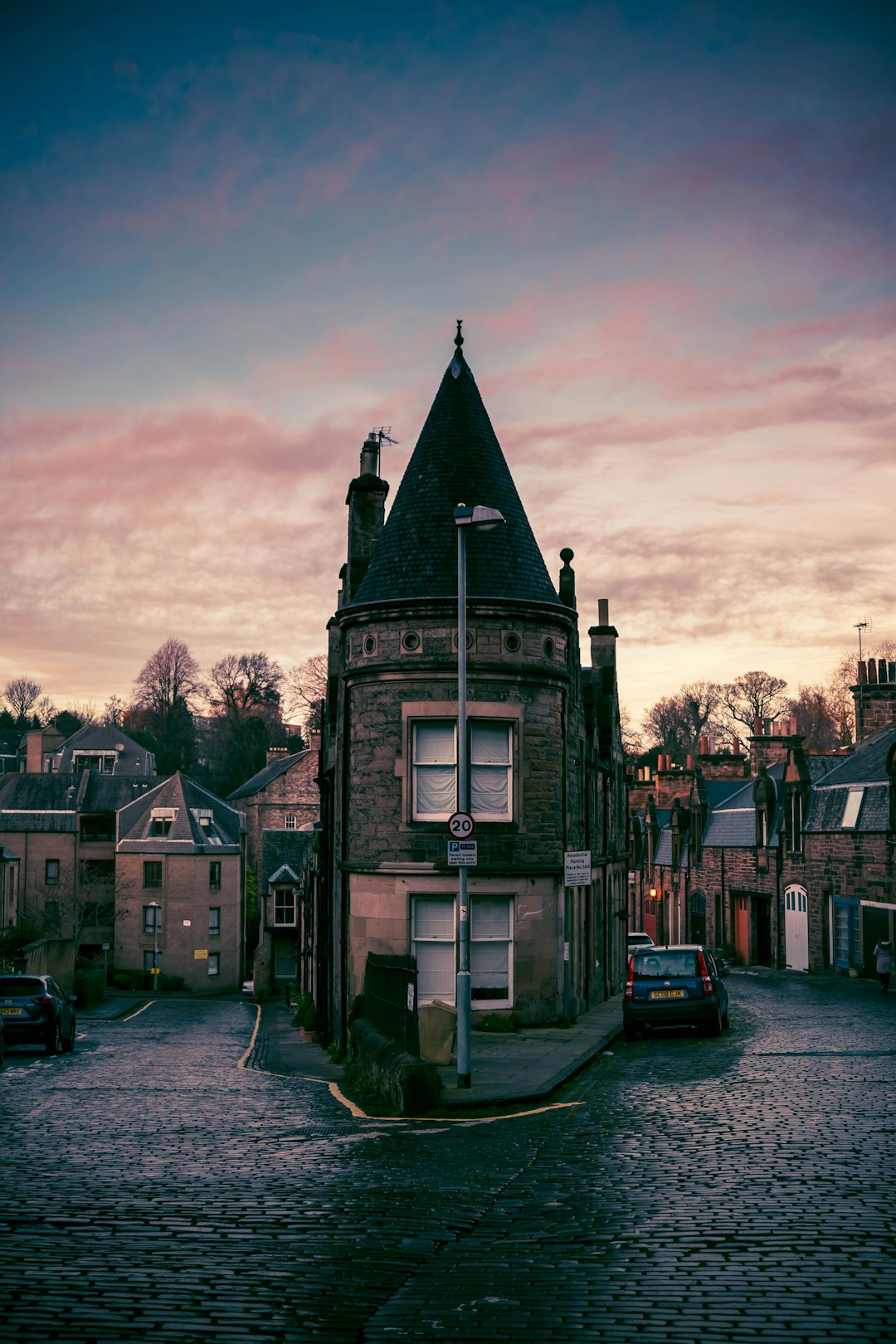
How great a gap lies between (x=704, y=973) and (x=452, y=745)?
5835mm

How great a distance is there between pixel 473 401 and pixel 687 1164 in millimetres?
17150

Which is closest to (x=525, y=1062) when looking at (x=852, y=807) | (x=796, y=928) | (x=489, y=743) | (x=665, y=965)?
(x=665, y=965)

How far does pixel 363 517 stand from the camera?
90.7 feet

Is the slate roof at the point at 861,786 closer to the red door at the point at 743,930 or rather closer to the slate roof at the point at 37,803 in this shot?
the red door at the point at 743,930

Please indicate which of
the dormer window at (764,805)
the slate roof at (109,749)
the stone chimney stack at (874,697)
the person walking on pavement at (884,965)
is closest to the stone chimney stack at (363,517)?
the person walking on pavement at (884,965)

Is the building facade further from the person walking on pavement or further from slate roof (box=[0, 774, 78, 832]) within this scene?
slate roof (box=[0, 774, 78, 832])

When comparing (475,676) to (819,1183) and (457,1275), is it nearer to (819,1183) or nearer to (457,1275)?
(819,1183)

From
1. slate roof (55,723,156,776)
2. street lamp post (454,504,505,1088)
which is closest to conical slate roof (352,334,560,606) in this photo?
street lamp post (454,504,505,1088)

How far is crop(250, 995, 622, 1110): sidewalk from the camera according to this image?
15.7 meters

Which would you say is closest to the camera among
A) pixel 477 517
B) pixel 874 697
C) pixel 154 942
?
pixel 477 517

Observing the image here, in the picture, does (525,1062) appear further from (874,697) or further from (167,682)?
(167,682)

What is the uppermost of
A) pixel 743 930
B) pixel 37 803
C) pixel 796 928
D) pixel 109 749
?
pixel 109 749

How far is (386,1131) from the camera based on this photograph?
1345cm

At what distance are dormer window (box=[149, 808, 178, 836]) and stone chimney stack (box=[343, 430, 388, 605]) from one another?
50561mm
